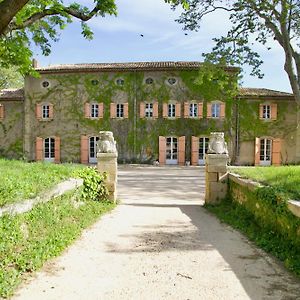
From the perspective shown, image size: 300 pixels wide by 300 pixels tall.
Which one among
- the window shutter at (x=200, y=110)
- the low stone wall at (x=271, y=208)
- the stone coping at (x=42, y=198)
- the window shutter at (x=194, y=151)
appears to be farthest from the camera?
the window shutter at (x=200, y=110)

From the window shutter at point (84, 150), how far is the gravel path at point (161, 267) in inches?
677

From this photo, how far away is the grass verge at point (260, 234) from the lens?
3909 millimetres

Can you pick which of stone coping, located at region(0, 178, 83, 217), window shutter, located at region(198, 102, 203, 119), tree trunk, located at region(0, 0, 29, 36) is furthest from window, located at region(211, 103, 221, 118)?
tree trunk, located at region(0, 0, 29, 36)

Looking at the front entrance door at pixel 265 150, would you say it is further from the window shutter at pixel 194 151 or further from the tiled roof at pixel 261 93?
the window shutter at pixel 194 151

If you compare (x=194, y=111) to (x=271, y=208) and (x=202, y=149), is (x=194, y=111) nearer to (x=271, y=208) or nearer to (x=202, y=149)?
(x=202, y=149)

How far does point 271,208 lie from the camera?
4891mm

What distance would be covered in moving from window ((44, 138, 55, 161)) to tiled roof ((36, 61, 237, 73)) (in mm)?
4948

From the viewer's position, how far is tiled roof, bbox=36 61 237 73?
22.9 meters

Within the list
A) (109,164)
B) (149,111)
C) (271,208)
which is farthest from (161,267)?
(149,111)

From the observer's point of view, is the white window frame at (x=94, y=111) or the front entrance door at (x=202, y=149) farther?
the white window frame at (x=94, y=111)

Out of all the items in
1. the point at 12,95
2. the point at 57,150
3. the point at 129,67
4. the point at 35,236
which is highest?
the point at 129,67

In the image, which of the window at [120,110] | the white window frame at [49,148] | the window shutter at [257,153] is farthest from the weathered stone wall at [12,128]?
the window shutter at [257,153]

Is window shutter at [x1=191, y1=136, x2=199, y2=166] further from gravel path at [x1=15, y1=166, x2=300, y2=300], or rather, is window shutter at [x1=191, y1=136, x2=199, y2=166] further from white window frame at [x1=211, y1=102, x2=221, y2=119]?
gravel path at [x1=15, y1=166, x2=300, y2=300]

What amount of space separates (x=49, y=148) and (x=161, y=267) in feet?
70.9
